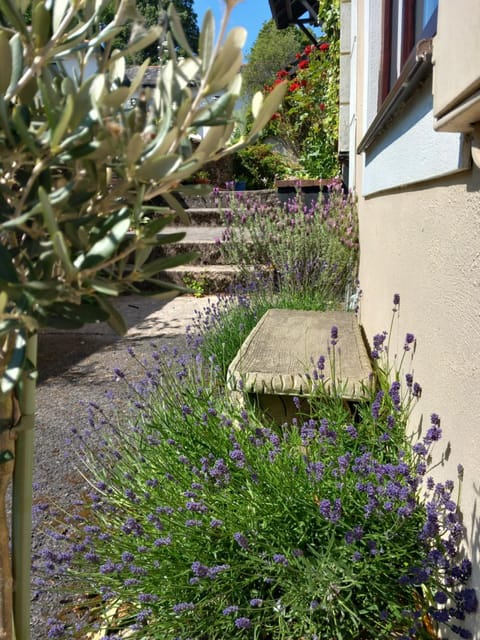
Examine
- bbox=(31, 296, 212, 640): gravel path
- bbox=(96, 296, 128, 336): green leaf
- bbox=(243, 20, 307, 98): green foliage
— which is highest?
bbox=(243, 20, 307, 98): green foliage

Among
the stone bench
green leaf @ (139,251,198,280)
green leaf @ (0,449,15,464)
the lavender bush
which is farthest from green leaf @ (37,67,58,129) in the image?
the lavender bush

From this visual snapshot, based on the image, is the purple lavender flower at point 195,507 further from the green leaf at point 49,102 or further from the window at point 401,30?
the window at point 401,30

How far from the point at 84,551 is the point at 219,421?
2.07 ft

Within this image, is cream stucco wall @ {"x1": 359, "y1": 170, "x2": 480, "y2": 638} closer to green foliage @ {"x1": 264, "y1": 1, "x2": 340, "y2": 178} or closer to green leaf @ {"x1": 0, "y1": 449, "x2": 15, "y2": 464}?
green leaf @ {"x1": 0, "y1": 449, "x2": 15, "y2": 464}

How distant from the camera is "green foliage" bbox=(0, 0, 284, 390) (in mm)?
694

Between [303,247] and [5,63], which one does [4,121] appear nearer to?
[5,63]

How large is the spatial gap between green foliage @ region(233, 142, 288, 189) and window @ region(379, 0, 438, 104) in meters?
9.06

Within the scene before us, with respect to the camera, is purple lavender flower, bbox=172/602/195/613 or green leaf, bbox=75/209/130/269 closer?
green leaf, bbox=75/209/130/269

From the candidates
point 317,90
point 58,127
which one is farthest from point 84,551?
point 317,90

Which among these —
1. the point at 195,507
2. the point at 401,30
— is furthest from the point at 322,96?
the point at 195,507

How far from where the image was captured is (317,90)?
8859 mm

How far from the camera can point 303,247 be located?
16.3ft

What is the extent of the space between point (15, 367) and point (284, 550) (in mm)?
1029

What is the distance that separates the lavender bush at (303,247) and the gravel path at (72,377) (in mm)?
916
